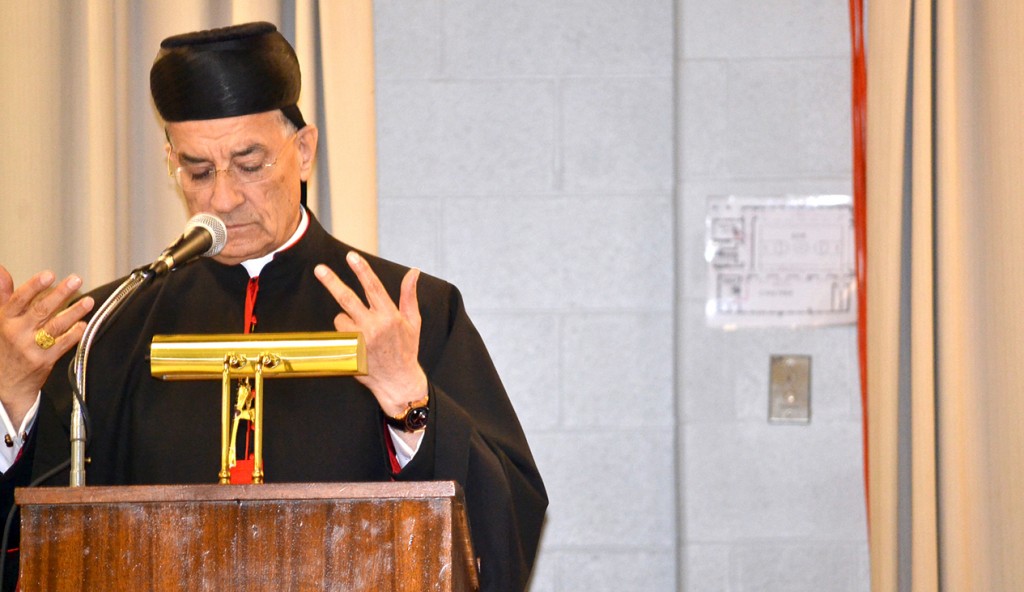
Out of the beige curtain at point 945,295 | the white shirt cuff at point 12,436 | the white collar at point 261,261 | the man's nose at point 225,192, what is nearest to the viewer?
the white shirt cuff at point 12,436

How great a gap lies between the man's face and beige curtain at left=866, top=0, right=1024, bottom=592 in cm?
134

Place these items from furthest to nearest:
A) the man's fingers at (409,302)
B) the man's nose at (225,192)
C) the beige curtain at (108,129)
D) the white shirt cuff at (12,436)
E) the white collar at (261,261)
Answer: the beige curtain at (108,129) → the white collar at (261,261) → the man's nose at (225,192) → the white shirt cuff at (12,436) → the man's fingers at (409,302)

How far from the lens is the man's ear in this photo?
231cm

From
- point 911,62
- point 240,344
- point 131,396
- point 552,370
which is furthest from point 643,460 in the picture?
point 240,344

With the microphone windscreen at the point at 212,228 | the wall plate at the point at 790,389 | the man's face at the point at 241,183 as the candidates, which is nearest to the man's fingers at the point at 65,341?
the microphone windscreen at the point at 212,228

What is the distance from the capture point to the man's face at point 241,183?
2141 mm

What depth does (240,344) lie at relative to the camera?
153cm

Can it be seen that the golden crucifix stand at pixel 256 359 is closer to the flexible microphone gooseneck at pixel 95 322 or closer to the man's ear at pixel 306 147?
the flexible microphone gooseneck at pixel 95 322

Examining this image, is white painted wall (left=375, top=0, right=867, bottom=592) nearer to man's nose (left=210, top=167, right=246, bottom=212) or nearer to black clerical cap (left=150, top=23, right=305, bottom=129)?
black clerical cap (left=150, top=23, right=305, bottom=129)

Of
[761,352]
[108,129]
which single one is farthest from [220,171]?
[761,352]

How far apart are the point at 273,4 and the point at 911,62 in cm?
148

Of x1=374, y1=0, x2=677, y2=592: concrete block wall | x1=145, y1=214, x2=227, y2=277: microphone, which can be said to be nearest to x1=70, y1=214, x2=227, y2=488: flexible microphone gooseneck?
x1=145, y1=214, x2=227, y2=277: microphone

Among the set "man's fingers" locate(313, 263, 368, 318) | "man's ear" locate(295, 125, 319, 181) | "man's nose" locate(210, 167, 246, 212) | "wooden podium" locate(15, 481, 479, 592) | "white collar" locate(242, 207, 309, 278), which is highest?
"man's ear" locate(295, 125, 319, 181)

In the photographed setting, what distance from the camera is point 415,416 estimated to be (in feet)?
5.53
